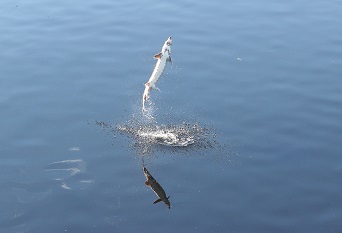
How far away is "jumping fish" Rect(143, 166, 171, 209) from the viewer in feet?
121

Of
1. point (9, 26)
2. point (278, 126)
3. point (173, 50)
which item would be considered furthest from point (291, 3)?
point (9, 26)

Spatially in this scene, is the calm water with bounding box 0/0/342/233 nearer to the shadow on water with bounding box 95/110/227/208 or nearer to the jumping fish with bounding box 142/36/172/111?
the shadow on water with bounding box 95/110/227/208

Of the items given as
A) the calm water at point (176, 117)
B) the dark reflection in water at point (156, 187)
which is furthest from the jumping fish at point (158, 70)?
the dark reflection in water at point (156, 187)

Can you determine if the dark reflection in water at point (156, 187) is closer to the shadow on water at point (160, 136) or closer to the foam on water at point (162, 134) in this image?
the shadow on water at point (160, 136)

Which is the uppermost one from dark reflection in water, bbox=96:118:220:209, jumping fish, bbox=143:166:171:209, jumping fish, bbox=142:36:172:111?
jumping fish, bbox=142:36:172:111

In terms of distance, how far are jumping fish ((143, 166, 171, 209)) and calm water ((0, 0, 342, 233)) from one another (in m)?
0.33

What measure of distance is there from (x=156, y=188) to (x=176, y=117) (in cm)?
791

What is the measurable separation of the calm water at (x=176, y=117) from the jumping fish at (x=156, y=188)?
33 cm

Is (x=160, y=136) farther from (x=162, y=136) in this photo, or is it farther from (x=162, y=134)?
(x=162, y=134)

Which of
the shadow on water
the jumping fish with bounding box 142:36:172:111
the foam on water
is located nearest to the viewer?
the jumping fish with bounding box 142:36:172:111

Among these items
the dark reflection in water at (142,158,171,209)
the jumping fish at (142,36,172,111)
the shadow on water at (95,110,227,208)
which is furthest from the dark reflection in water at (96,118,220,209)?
the jumping fish at (142,36,172,111)

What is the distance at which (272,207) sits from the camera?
119 ft

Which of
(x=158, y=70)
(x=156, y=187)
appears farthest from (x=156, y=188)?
(x=158, y=70)

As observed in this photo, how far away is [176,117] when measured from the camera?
44.2 metres
